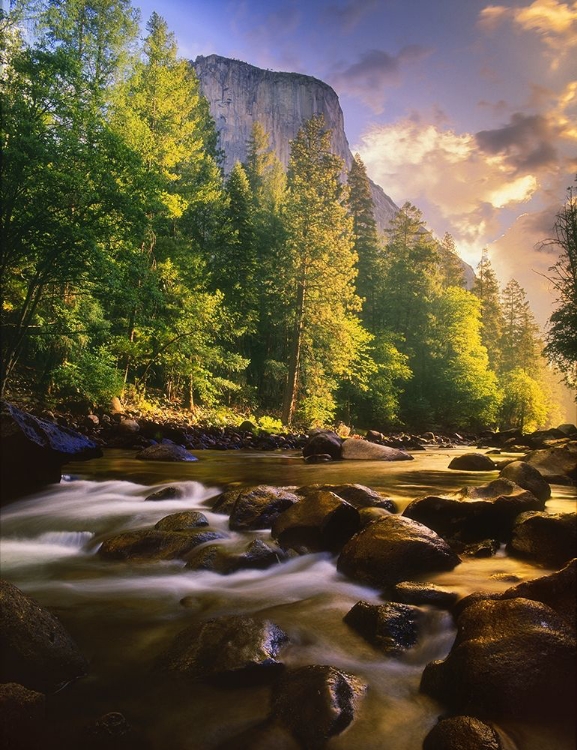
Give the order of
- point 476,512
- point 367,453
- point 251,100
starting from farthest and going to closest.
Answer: point 251,100
point 367,453
point 476,512

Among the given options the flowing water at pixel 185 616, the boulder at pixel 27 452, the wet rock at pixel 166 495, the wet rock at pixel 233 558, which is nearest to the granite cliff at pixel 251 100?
the boulder at pixel 27 452

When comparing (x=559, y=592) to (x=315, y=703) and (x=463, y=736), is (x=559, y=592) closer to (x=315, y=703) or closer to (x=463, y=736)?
(x=463, y=736)

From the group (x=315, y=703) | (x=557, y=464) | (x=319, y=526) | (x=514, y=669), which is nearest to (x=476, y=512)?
Answer: (x=319, y=526)

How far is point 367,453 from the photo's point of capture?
1357 cm

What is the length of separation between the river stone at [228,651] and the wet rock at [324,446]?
1068cm

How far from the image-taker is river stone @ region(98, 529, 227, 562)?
475 cm

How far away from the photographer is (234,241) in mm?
25312

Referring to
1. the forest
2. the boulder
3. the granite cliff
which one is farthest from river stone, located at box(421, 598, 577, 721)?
the granite cliff

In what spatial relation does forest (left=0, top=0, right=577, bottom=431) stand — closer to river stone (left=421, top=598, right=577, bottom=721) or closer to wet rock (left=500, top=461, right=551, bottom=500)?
wet rock (left=500, top=461, right=551, bottom=500)

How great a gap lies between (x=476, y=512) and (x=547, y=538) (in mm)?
860

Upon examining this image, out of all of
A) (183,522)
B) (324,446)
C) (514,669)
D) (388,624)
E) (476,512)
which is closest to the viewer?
(514,669)

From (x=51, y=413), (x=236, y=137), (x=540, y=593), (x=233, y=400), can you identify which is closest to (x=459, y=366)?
(x=233, y=400)

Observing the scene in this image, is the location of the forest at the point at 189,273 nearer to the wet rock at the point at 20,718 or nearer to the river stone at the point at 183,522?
Answer: the river stone at the point at 183,522

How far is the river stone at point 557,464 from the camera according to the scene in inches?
314
